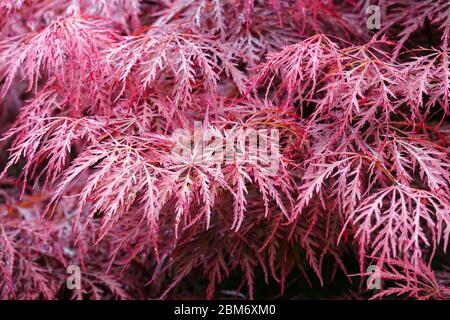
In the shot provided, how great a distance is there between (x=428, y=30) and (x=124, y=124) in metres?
0.94

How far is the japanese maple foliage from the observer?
1149 millimetres

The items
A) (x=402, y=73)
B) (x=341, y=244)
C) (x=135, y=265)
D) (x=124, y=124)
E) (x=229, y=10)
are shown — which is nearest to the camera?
(x=402, y=73)

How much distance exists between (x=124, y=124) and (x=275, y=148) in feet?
1.31

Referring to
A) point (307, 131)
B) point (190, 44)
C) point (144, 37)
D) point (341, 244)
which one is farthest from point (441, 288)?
point (144, 37)

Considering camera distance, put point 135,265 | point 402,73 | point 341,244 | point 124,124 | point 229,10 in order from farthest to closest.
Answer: point 135,265 → point 229,10 → point 341,244 → point 124,124 → point 402,73

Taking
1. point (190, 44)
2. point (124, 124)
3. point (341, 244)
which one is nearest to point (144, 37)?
point (190, 44)

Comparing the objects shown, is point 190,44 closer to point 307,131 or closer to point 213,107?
point 213,107

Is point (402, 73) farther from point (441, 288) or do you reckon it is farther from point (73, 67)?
point (73, 67)

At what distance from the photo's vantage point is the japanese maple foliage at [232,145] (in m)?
1.15

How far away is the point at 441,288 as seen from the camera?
1.27 meters

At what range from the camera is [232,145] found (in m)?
1.21

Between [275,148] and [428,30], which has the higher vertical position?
[428,30]
